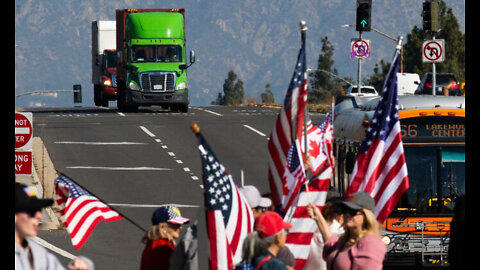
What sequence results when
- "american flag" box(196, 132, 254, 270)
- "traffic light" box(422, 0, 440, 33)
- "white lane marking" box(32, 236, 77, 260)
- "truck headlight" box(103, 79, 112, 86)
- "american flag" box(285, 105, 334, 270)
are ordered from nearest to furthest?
"american flag" box(196, 132, 254, 270) < "american flag" box(285, 105, 334, 270) < "white lane marking" box(32, 236, 77, 260) < "traffic light" box(422, 0, 440, 33) < "truck headlight" box(103, 79, 112, 86)

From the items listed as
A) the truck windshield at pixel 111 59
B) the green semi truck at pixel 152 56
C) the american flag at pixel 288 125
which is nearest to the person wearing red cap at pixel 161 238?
the american flag at pixel 288 125

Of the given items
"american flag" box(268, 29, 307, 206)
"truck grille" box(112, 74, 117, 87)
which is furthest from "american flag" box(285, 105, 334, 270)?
"truck grille" box(112, 74, 117, 87)

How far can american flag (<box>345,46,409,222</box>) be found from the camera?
12961 millimetres

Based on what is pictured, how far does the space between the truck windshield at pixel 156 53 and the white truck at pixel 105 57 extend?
29.3ft

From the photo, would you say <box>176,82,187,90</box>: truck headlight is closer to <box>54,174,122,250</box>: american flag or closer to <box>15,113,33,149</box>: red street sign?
<box>15,113,33,149</box>: red street sign

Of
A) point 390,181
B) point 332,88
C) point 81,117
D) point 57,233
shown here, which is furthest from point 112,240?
point 332,88

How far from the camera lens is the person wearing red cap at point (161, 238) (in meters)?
10.6

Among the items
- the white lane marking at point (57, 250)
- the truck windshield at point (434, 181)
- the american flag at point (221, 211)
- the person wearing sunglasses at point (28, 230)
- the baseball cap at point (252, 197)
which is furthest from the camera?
the white lane marking at point (57, 250)

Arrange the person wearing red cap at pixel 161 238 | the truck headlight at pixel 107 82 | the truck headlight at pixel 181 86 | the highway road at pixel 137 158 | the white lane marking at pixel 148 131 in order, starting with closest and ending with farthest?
the person wearing red cap at pixel 161 238, the highway road at pixel 137 158, the white lane marking at pixel 148 131, the truck headlight at pixel 181 86, the truck headlight at pixel 107 82

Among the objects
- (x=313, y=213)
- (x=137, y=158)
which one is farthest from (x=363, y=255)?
(x=137, y=158)

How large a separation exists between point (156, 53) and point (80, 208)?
40.3 metres

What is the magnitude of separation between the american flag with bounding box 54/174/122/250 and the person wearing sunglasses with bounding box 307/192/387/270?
2.76 meters

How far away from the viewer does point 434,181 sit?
17594mm

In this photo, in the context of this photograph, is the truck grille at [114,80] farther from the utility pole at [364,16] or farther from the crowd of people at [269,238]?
the crowd of people at [269,238]
